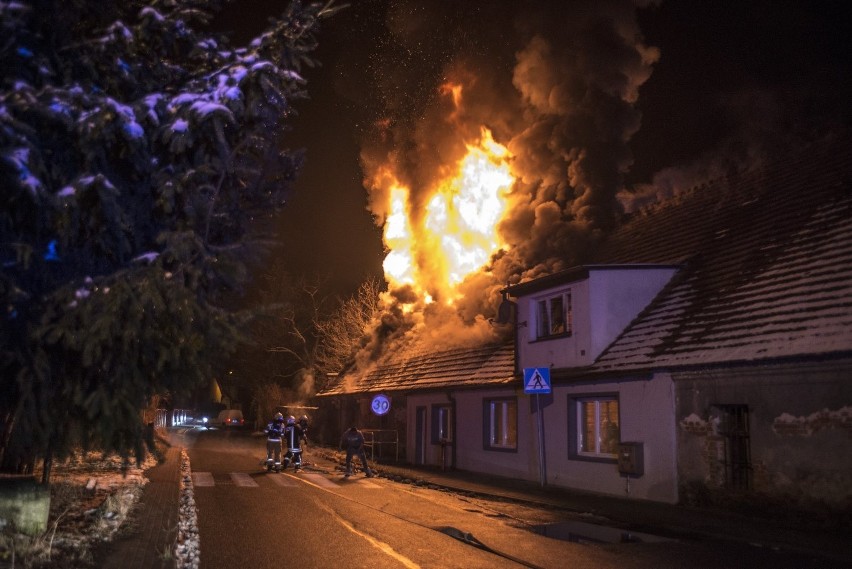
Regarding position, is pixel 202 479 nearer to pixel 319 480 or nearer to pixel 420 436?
pixel 319 480

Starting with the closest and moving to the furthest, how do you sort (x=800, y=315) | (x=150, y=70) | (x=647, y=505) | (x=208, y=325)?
(x=208, y=325) < (x=150, y=70) < (x=800, y=315) < (x=647, y=505)

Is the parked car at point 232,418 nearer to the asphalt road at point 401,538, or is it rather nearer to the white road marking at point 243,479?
the white road marking at point 243,479

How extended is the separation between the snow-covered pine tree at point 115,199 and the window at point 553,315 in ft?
39.9

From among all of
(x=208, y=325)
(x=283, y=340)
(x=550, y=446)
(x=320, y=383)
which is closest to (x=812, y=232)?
(x=550, y=446)

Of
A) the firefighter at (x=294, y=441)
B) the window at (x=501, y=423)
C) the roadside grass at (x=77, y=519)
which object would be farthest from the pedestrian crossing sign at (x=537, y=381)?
the roadside grass at (x=77, y=519)

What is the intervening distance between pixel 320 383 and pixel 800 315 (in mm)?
38061

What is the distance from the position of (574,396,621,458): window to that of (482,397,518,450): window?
8.89ft

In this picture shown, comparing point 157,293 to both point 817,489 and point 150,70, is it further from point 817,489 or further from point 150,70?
point 817,489

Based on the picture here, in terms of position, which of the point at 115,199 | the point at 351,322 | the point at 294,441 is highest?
the point at 351,322

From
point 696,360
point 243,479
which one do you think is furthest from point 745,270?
point 243,479

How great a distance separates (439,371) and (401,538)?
575 inches

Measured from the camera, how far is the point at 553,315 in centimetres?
1894

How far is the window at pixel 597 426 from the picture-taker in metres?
16.3

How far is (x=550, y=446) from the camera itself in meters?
17.9
